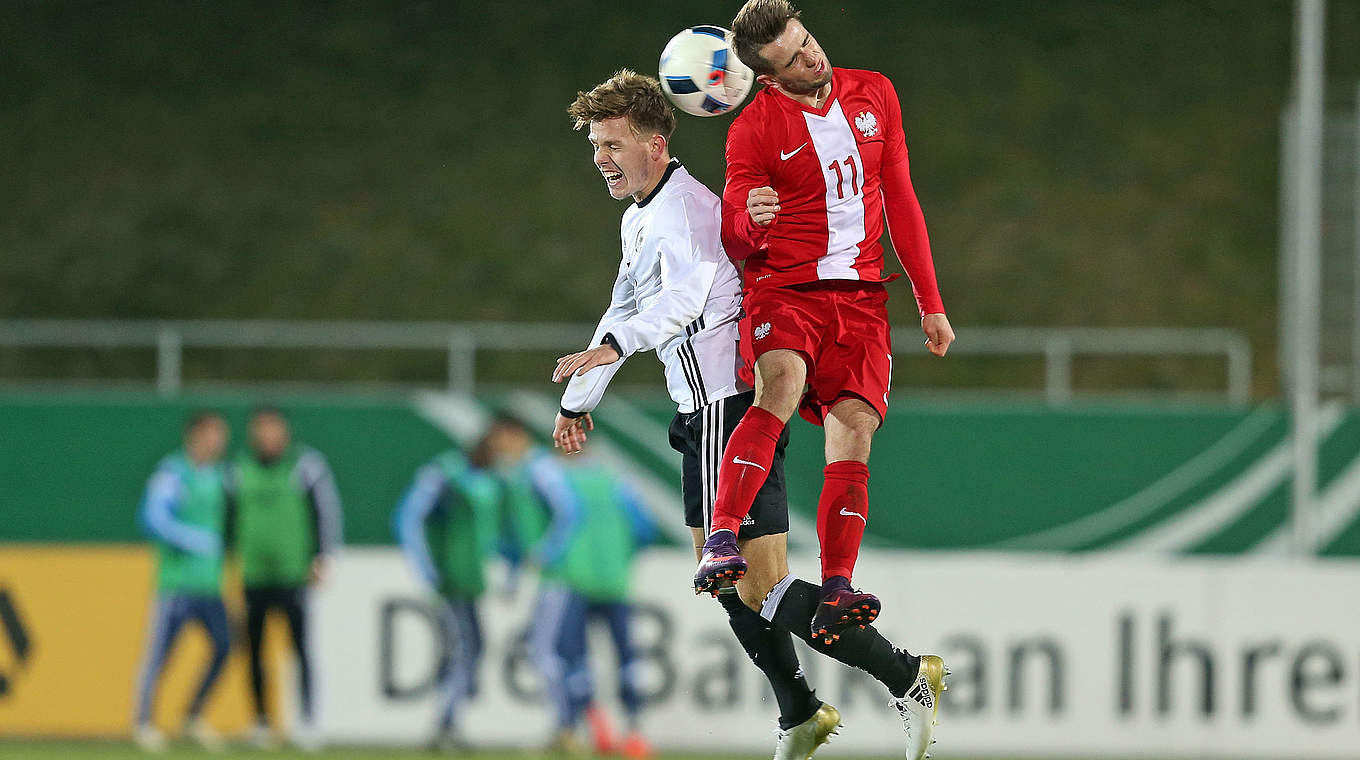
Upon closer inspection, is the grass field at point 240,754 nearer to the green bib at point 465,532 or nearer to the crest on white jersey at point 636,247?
the green bib at point 465,532

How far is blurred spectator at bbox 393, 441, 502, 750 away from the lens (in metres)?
13.8

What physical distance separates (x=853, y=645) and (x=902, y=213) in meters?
1.29

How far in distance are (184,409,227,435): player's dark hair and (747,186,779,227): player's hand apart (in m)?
10.1

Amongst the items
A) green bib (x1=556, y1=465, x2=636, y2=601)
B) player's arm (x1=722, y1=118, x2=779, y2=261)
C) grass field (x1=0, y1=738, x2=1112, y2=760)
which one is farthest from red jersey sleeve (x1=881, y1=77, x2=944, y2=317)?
grass field (x1=0, y1=738, x2=1112, y2=760)

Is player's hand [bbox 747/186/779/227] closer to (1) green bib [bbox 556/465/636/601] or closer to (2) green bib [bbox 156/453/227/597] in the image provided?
(1) green bib [bbox 556/465/636/601]

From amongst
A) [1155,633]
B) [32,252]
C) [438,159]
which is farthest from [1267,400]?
[32,252]

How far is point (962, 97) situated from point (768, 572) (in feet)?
61.9

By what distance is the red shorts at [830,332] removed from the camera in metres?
5.26

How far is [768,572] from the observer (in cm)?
557

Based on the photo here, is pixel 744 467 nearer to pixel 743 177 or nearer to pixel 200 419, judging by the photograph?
pixel 743 177

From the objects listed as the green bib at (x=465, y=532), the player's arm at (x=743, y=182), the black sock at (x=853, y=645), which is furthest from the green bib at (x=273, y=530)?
the player's arm at (x=743, y=182)

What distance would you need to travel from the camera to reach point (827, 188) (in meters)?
5.19

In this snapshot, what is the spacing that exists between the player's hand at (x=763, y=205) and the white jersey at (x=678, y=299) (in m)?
0.37

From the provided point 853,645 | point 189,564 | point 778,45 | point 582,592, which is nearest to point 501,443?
point 582,592
